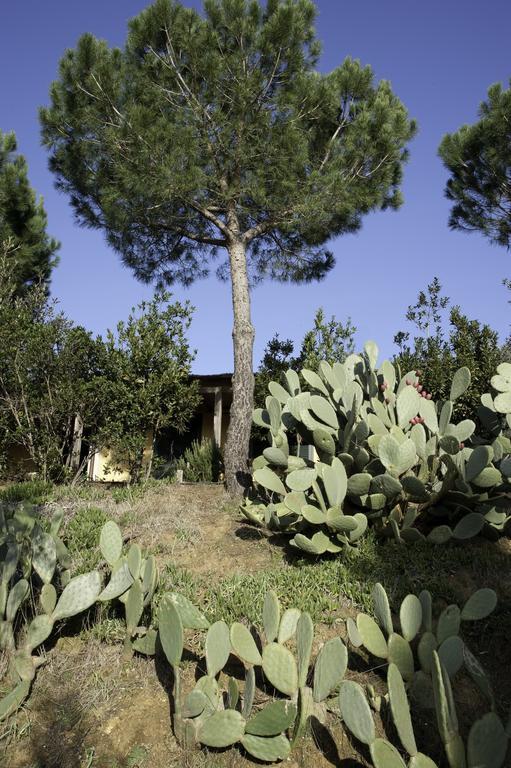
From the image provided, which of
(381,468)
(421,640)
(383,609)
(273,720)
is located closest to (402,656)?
(421,640)

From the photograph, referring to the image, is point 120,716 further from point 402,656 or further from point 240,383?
point 240,383

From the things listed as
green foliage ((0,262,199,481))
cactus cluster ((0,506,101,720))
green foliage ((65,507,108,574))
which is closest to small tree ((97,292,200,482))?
green foliage ((0,262,199,481))

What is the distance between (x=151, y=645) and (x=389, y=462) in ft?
7.68

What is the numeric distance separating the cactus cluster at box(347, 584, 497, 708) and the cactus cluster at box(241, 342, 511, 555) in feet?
4.51

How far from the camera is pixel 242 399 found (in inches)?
349

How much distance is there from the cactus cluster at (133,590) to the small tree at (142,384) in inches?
204

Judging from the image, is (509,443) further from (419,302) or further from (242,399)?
(419,302)

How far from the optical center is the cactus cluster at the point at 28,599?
3434mm

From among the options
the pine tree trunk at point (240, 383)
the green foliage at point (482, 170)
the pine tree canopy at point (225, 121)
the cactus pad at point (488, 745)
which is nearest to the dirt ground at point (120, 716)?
the cactus pad at point (488, 745)

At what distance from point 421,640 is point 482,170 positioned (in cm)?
1214

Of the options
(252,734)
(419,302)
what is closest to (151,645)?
(252,734)

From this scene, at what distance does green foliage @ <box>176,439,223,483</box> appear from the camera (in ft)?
35.0

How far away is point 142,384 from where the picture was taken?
30.2 ft

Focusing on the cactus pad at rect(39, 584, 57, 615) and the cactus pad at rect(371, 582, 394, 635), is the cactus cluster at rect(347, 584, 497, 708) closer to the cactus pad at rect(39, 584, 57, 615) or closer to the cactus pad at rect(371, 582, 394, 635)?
the cactus pad at rect(371, 582, 394, 635)
